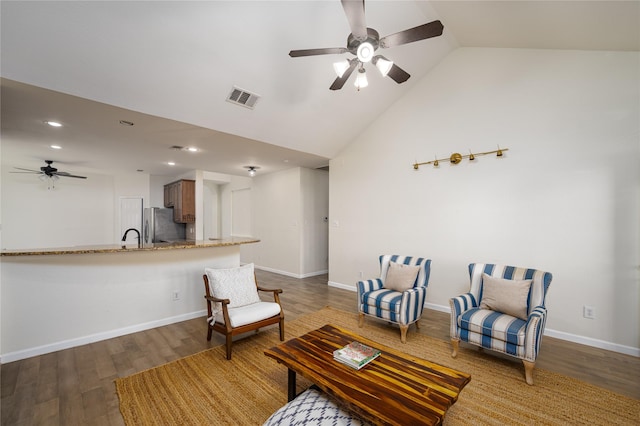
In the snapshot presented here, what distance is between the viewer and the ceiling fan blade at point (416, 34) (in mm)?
1863

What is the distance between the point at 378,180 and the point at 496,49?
243cm

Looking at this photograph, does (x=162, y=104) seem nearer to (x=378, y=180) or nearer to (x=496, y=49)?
(x=378, y=180)

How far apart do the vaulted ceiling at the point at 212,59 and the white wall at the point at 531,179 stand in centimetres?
30

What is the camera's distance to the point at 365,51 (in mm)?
2137

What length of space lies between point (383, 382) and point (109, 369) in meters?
2.60

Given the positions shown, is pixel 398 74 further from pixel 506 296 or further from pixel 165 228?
pixel 165 228

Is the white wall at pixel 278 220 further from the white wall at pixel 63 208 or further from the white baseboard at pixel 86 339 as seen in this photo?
the white wall at pixel 63 208

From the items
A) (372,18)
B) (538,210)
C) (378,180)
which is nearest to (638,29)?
(538,210)

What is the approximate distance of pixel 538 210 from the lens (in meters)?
3.25

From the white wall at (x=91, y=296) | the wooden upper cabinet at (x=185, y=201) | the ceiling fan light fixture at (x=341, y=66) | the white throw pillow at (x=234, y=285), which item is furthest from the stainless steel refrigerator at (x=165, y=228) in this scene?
the ceiling fan light fixture at (x=341, y=66)

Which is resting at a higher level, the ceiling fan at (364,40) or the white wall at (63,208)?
the ceiling fan at (364,40)

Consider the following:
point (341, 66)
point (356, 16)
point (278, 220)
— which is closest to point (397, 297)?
point (341, 66)

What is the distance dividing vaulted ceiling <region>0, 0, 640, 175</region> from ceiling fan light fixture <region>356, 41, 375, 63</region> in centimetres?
90

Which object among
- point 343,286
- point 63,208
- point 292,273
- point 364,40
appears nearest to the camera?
point 364,40
